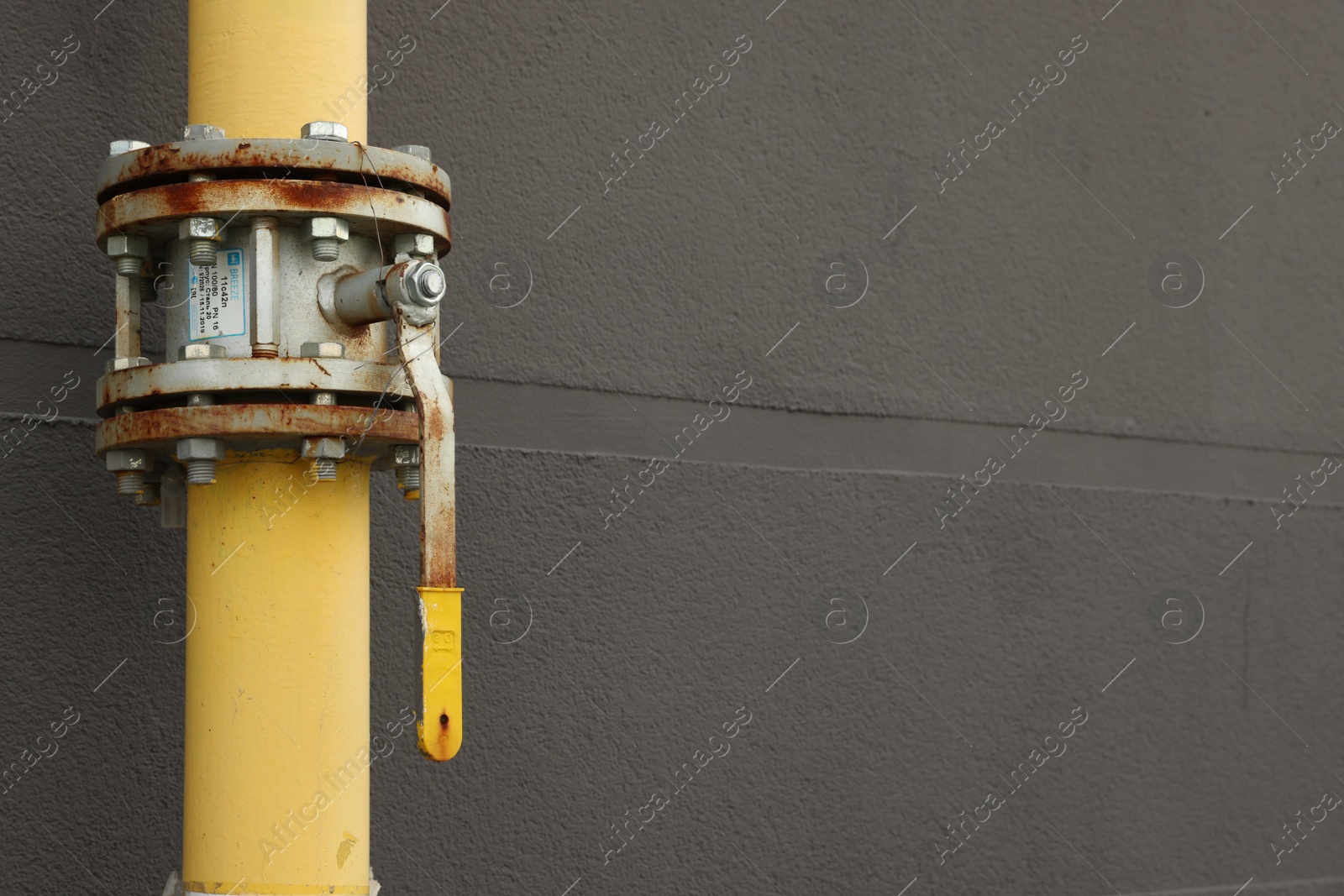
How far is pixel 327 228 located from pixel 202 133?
215 mm

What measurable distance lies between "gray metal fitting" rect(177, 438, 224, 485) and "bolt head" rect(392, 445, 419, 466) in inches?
9.1

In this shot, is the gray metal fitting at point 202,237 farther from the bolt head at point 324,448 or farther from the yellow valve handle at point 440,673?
the yellow valve handle at point 440,673

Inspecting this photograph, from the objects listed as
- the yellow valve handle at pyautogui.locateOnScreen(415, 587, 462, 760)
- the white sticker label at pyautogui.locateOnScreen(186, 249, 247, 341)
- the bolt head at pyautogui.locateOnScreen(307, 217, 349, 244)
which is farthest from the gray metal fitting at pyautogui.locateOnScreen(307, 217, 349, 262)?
the yellow valve handle at pyautogui.locateOnScreen(415, 587, 462, 760)

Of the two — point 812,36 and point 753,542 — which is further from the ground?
point 812,36

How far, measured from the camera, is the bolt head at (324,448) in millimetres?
1792

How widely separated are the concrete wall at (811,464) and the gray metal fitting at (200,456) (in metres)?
0.58

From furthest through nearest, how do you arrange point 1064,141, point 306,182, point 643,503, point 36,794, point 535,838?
point 1064,141, point 643,503, point 535,838, point 36,794, point 306,182

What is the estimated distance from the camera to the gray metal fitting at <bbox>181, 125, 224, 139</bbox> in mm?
→ 1818

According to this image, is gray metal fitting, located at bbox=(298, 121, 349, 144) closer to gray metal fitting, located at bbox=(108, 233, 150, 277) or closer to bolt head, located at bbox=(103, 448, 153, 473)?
gray metal fitting, located at bbox=(108, 233, 150, 277)

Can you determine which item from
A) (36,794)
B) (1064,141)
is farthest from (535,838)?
(1064,141)

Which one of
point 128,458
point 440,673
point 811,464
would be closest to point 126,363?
point 128,458

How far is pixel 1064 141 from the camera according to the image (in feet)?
11.6

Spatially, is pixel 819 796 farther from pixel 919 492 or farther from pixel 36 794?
pixel 36 794

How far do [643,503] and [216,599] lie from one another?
113 centimetres
